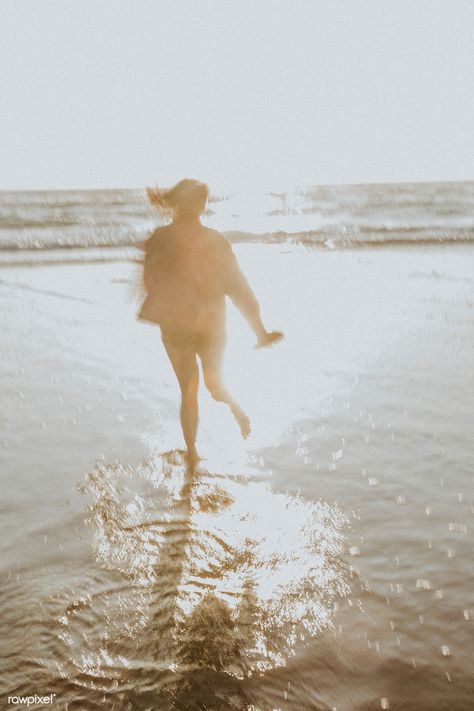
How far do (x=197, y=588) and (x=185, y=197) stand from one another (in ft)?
7.66

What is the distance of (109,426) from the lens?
579cm

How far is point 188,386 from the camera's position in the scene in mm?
4836

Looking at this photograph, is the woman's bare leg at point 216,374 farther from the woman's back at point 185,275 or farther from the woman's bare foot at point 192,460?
the woman's bare foot at point 192,460

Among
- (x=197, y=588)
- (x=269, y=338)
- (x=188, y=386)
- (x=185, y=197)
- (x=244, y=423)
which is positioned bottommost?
(x=197, y=588)

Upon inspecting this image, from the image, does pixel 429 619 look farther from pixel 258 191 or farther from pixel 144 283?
pixel 258 191

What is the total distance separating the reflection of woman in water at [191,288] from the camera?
14.7 ft

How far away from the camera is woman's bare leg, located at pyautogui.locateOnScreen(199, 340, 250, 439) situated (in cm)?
474

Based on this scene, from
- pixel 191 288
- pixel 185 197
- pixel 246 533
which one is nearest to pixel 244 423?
pixel 191 288

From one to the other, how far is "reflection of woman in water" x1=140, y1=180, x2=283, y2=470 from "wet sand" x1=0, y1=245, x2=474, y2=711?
0.90ft

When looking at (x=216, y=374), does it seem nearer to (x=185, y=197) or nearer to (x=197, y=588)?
(x=185, y=197)

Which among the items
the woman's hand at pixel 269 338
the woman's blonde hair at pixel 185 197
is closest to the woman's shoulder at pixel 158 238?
the woman's blonde hair at pixel 185 197

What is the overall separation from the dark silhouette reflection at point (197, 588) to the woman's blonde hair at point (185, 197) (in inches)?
67.6

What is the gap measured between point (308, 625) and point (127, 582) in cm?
89

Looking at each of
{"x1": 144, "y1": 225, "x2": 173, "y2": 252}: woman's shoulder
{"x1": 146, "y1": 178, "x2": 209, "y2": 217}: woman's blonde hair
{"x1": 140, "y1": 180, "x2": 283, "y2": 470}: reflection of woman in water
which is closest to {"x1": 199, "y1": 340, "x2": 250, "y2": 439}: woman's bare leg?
{"x1": 140, "y1": 180, "x2": 283, "y2": 470}: reflection of woman in water
